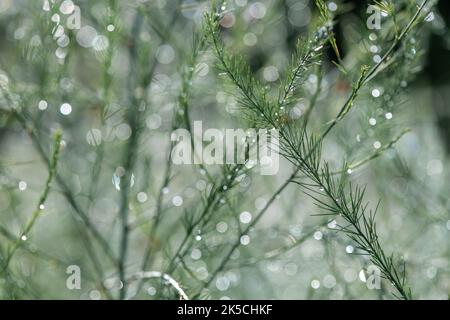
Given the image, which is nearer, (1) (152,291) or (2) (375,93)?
(2) (375,93)

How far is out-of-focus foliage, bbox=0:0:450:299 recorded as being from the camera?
0.60 m

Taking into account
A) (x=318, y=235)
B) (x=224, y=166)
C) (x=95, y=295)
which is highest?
(x=224, y=166)

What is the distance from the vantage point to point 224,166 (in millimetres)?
610

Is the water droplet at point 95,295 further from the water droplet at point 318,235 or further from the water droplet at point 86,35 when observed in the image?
the water droplet at point 86,35

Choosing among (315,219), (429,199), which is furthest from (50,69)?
(429,199)

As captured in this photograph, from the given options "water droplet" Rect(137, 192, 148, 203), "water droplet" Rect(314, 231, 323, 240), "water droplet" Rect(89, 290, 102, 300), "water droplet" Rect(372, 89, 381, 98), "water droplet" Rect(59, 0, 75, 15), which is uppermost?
"water droplet" Rect(59, 0, 75, 15)

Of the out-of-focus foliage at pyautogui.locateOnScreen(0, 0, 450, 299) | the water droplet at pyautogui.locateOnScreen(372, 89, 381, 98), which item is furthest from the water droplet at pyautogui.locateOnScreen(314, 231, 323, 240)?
the water droplet at pyautogui.locateOnScreen(372, 89, 381, 98)

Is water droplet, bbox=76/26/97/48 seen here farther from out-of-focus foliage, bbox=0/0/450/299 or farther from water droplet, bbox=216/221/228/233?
water droplet, bbox=216/221/228/233

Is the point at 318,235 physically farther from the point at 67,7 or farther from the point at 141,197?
the point at 67,7

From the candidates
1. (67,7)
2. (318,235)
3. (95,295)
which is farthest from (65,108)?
(318,235)

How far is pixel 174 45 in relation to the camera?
36.0 inches
